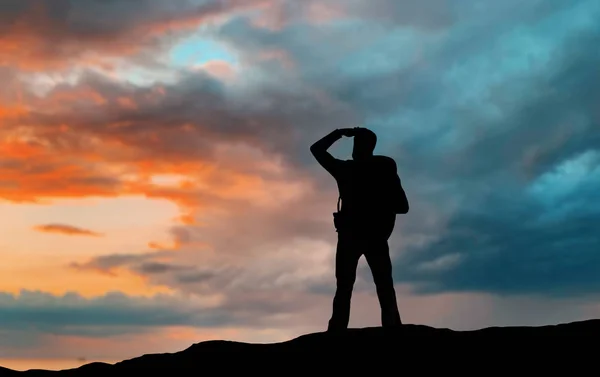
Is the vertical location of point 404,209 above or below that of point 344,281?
above

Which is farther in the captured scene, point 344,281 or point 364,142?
point 364,142

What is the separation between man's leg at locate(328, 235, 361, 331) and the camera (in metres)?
13.5

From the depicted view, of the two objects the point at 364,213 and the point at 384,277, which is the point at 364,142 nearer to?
the point at 364,213

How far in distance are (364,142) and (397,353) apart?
147 inches

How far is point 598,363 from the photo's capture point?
11.0 metres

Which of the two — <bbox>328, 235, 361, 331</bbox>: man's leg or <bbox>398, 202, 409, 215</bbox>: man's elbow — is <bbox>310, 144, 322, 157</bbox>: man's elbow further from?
<bbox>398, 202, 409, 215</bbox>: man's elbow

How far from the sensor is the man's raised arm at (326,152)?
13.6 m

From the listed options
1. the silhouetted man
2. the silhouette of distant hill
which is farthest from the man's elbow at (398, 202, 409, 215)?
the silhouette of distant hill

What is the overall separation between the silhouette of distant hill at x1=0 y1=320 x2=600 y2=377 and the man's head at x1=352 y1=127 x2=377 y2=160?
2958 millimetres

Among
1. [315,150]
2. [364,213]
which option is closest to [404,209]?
[364,213]

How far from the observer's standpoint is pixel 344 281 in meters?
13.5

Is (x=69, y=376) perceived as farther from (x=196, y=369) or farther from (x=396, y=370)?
(x=396, y=370)

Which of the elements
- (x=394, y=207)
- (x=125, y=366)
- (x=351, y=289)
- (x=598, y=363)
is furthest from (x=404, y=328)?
(x=125, y=366)

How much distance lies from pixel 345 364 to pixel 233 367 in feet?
5.87
